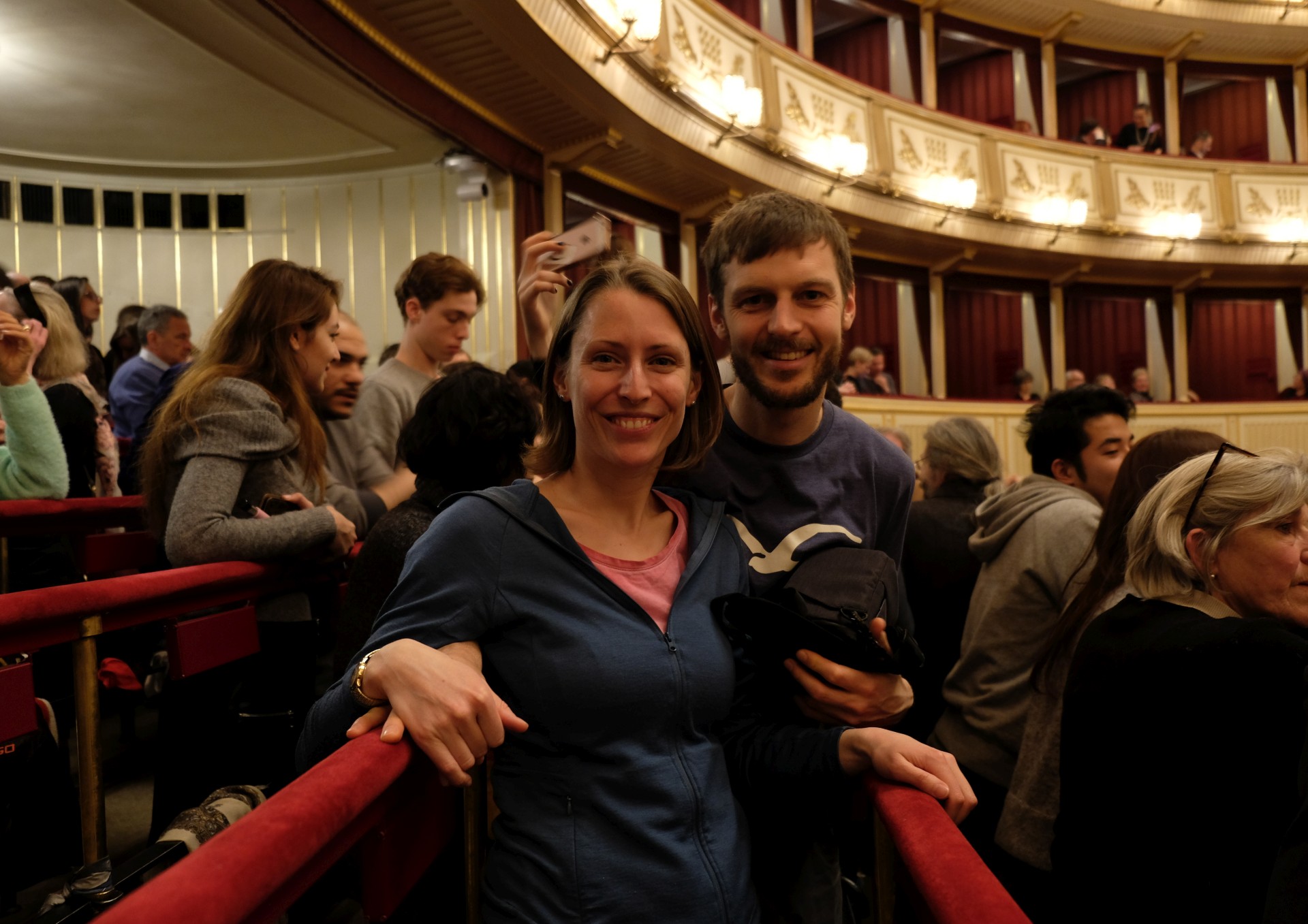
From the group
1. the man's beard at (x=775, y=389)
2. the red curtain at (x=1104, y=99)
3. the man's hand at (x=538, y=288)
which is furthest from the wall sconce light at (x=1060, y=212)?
the man's beard at (x=775, y=389)

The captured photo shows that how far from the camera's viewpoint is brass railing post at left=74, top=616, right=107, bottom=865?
1.26 m

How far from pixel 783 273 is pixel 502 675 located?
0.74 metres

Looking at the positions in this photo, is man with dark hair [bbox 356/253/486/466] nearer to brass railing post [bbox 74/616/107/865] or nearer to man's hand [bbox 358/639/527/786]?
brass railing post [bbox 74/616/107/865]

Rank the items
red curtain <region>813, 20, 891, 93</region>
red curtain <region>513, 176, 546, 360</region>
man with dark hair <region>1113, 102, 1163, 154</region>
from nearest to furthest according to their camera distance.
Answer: red curtain <region>513, 176, 546, 360</region>
red curtain <region>813, 20, 891, 93</region>
man with dark hair <region>1113, 102, 1163, 154</region>

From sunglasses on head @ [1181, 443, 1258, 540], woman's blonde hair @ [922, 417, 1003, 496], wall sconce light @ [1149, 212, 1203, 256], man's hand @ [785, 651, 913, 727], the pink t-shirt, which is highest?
wall sconce light @ [1149, 212, 1203, 256]

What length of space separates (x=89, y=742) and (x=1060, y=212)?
10.8 meters

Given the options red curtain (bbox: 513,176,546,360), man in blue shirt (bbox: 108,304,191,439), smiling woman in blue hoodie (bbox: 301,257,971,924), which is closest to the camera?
smiling woman in blue hoodie (bbox: 301,257,971,924)

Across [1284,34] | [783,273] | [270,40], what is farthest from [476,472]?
[1284,34]

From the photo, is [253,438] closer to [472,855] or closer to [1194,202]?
[472,855]

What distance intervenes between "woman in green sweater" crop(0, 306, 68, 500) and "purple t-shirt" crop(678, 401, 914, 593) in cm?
152

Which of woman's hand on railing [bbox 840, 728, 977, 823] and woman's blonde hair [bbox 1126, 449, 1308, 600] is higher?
woman's blonde hair [bbox 1126, 449, 1308, 600]

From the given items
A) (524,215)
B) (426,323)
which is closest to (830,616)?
(426,323)

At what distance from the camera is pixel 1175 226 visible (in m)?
10.7

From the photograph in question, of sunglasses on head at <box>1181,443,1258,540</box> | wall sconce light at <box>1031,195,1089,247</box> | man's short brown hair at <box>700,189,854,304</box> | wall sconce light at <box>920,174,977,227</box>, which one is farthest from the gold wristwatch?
wall sconce light at <box>1031,195,1089,247</box>
